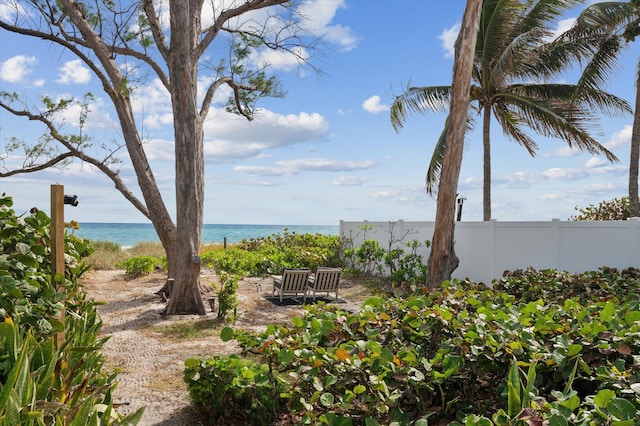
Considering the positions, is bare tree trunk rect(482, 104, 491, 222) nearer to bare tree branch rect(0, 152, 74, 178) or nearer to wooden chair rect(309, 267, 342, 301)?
wooden chair rect(309, 267, 342, 301)

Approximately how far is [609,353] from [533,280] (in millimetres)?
A: 3310

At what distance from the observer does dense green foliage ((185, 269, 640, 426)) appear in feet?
8.27

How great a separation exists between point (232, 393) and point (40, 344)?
156 cm

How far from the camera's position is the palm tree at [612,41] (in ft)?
39.1

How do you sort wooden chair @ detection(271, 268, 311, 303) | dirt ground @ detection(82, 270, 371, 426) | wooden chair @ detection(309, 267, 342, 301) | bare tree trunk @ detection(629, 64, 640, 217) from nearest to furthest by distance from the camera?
dirt ground @ detection(82, 270, 371, 426) → wooden chair @ detection(271, 268, 311, 303) → wooden chair @ detection(309, 267, 342, 301) → bare tree trunk @ detection(629, 64, 640, 217)

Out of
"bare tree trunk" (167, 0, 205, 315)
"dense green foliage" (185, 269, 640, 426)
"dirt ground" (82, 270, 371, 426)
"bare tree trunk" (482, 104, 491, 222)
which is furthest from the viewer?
"bare tree trunk" (482, 104, 491, 222)

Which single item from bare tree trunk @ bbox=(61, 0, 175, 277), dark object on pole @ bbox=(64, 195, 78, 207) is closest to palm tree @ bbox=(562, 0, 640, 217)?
bare tree trunk @ bbox=(61, 0, 175, 277)

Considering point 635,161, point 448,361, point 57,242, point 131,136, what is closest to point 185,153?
point 131,136

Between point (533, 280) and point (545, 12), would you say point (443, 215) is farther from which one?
point (545, 12)

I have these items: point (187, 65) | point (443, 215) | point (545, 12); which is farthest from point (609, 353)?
point (545, 12)

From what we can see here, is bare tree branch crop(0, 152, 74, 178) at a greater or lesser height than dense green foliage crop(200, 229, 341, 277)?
greater

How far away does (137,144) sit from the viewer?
417 inches

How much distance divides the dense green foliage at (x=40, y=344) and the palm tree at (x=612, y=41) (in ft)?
41.4

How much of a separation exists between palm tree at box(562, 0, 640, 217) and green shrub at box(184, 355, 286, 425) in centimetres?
1166
